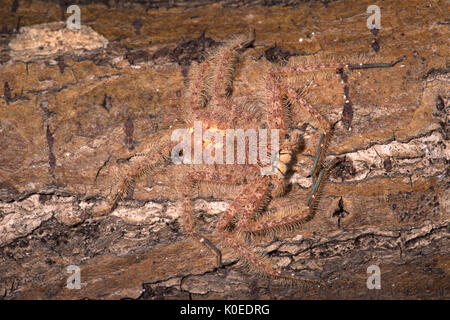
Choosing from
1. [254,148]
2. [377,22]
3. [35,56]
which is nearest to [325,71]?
[377,22]

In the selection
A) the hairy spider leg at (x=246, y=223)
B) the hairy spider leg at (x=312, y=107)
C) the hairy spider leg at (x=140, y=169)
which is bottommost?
the hairy spider leg at (x=246, y=223)

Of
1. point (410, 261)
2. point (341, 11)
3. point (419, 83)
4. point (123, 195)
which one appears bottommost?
point (410, 261)

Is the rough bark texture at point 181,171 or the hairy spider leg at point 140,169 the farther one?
the hairy spider leg at point 140,169

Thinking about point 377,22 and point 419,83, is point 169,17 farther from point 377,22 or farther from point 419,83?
point 419,83

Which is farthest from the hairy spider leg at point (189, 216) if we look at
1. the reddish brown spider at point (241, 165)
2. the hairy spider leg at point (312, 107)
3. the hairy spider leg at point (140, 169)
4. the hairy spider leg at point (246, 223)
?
the hairy spider leg at point (312, 107)

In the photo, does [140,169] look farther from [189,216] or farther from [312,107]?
[312,107]

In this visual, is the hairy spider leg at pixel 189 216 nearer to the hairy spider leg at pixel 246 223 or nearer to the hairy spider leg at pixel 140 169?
the hairy spider leg at pixel 246 223
